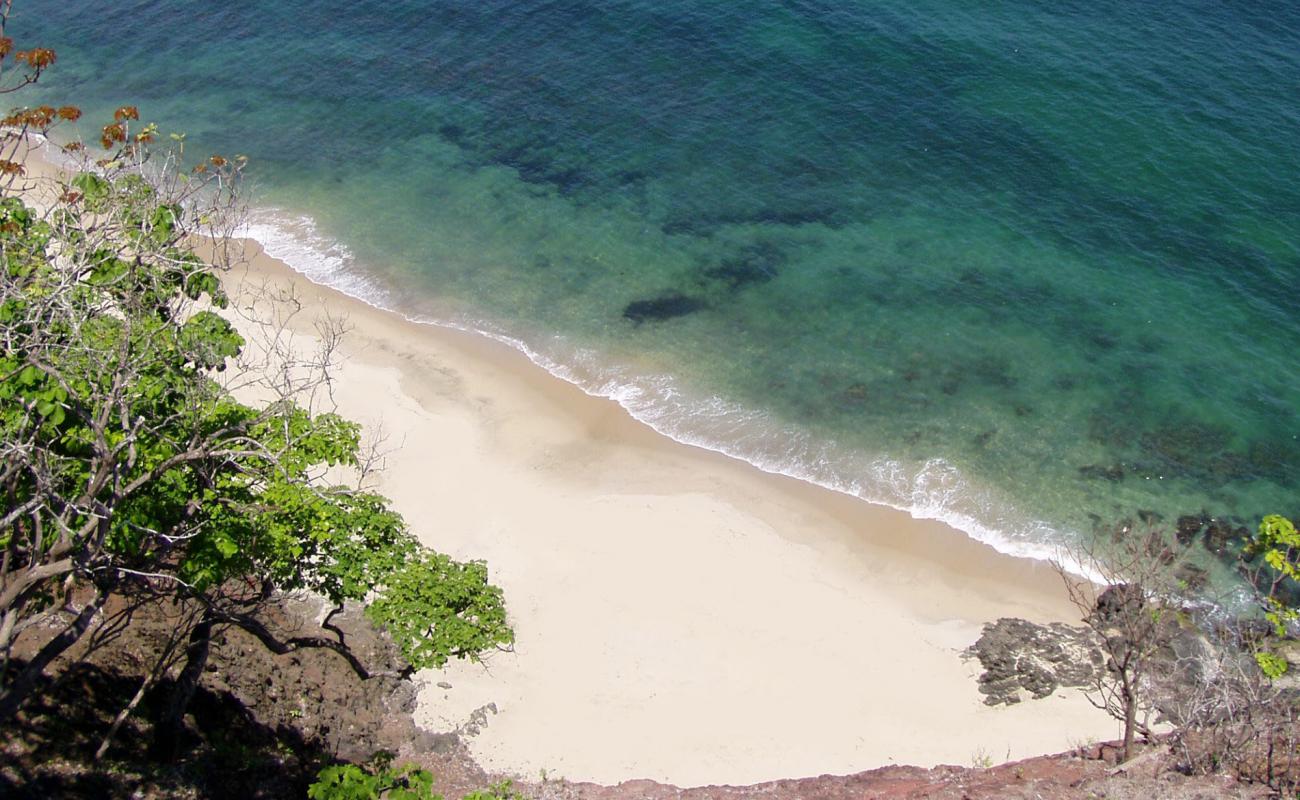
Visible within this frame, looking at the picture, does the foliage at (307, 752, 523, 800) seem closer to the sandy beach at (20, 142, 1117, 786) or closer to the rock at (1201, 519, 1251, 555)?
the sandy beach at (20, 142, 1117, 786)

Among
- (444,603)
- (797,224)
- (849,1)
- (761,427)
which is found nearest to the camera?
(444,603)

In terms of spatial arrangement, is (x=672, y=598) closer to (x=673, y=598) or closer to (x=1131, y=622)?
(x=673, y=598)

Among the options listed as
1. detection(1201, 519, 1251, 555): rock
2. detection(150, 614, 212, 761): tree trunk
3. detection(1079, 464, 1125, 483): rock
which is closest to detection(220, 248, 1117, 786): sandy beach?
detection(1079, 464, 1125, 483): rock

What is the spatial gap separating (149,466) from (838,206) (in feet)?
118

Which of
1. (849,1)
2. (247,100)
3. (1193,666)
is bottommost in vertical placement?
(1193,666)

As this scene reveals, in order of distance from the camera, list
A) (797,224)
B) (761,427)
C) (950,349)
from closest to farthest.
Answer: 1. (761,427)
2. (950,349)
3. (797,224)

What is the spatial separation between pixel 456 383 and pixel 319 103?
2496cm

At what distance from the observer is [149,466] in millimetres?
17109

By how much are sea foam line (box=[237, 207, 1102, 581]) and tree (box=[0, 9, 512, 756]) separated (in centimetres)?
1627

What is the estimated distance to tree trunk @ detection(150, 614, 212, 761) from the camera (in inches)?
785

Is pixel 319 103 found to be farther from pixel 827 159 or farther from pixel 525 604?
pixel 525 604

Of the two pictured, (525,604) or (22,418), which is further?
(525,604)

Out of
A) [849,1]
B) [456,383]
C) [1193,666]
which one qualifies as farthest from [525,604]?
[849,1]

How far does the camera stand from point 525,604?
2866 centimetres
